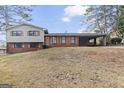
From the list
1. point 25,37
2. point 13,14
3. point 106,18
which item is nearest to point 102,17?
point 106,18

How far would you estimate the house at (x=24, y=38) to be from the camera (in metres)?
7.67

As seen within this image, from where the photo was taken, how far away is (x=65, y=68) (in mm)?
7668

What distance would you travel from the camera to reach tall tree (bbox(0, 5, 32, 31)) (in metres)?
7.60

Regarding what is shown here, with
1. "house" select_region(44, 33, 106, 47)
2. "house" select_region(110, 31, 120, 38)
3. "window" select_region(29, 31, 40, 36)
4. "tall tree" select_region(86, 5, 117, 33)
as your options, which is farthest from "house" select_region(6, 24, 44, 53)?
"house" select_region(110, 31, 120, 38)

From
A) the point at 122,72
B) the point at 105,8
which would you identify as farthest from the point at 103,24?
the point at 122,72

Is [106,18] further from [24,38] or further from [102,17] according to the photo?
[24,38]

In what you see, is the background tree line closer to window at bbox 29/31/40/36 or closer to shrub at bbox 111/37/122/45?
shrub at bbox 111/37/122/45

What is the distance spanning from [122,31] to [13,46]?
1493 millimetres

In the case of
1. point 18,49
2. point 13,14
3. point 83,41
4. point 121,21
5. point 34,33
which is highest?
point 13,14

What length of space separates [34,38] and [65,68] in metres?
0.59
